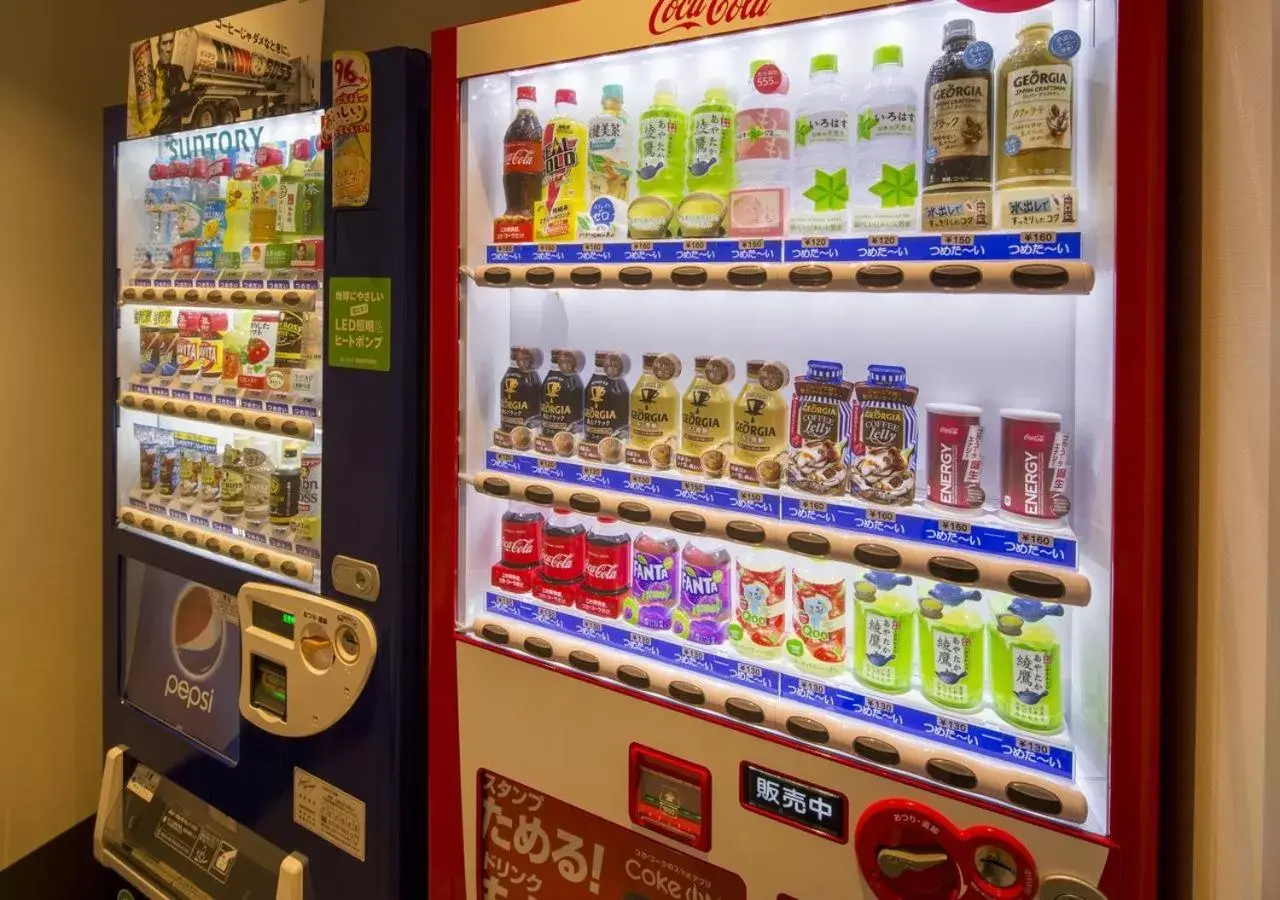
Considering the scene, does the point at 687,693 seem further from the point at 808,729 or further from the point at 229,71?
the point at 229,71

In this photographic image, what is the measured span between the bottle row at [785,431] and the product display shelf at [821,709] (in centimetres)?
32

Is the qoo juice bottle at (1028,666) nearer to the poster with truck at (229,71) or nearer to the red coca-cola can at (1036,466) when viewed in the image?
the red coca-cola can at (1036,466)

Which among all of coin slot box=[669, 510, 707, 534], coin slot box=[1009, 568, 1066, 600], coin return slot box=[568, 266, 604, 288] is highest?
coin return slot box=[568, 266, 604, 288]

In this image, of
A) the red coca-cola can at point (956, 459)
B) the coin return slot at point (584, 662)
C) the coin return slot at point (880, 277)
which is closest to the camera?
the coin return slot at point (880, 277)

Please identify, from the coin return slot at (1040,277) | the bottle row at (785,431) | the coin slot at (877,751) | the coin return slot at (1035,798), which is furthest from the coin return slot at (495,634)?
the coin return slot at (1040,277)

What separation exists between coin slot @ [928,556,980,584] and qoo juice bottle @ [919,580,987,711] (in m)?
0.12

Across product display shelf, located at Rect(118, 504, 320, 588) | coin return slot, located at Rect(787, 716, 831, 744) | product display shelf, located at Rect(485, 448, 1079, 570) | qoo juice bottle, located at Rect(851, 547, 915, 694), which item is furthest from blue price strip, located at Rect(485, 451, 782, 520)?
product display shelf, located at Rect(118, 504, 320, 588)

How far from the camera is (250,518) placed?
7.15 ft

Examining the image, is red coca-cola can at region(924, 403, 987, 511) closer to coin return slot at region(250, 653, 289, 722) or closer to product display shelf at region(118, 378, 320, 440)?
product display shelf at region(118, 378, 320, 440)

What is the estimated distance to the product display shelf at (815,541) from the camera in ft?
3.78

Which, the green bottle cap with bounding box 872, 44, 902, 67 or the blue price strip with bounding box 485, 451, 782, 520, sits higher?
the green bottle cap with bounding box 872, 44, 902, 67

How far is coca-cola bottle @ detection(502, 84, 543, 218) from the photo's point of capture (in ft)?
5.57

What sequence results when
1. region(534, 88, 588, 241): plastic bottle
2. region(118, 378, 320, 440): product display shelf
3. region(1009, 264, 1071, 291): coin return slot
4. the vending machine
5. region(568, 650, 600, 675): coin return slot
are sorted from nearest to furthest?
region(1009, 264, 1071, 291): coin return slot
region(568, 650, 600, 675): coin return slot
region(534, 88, 588, 241): plastic bottle
the vending machine
region(118, 378, 320, 440): product display shelf

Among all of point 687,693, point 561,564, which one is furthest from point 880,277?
point 561,564
